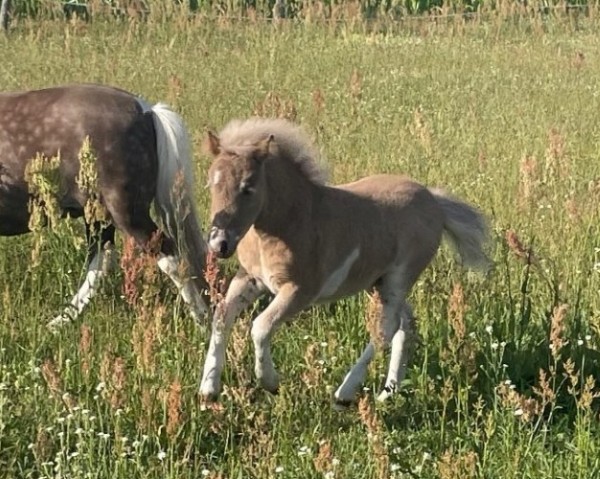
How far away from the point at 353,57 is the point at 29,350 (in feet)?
26.4

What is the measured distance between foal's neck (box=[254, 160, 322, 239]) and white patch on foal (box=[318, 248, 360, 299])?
253 millimetres

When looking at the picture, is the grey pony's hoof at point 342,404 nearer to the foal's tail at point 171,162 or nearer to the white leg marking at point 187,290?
the white leg marking at point 187,290

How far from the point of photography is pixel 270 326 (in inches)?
153

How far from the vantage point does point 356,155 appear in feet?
24.5

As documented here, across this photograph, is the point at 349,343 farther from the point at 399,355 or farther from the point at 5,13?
the point at 5,13

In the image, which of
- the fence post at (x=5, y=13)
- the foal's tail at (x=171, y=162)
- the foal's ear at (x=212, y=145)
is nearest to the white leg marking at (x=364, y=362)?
the foal's ear at (x=212, y=145)

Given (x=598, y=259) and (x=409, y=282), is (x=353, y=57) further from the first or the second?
(x=409, y=282)

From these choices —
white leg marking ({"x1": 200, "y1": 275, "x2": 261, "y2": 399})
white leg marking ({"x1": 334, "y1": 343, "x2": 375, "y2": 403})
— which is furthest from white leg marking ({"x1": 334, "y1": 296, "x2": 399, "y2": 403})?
white leg marking ({"x1": 200, "y1": 275, "x2": 261, "y2": 399})

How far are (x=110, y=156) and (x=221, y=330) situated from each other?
1.76 metres

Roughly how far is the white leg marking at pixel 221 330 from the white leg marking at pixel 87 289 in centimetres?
70

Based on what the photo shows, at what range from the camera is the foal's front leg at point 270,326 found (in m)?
3.88

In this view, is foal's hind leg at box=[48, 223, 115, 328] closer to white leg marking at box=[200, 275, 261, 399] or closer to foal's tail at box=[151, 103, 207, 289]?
foal's tail at box=[151, 103, 207, 289]

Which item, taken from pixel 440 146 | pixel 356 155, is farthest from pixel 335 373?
pixel 440 146

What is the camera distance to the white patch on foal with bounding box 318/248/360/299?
4.15m
